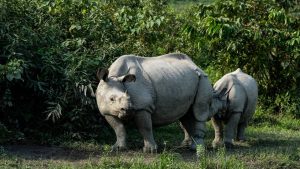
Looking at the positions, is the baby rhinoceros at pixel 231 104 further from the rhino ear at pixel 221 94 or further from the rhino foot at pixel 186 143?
the rhino foot at pixel 186 143

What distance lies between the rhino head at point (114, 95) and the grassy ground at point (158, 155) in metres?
Result: 0.50

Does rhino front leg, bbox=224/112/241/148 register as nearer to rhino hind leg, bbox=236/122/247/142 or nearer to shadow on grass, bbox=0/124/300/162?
shadow on grass, bbox=0/124/300/162

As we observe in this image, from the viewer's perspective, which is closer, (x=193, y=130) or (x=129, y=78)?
(x=129, y=78)

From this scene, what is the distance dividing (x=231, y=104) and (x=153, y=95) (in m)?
1.52

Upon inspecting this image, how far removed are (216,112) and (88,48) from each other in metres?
2.19

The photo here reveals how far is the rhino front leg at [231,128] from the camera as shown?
8977mm

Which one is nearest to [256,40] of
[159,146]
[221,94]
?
[221,94]

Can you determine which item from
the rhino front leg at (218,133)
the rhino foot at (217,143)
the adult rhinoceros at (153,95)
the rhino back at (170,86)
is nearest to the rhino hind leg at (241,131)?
the rhino front leg at (218,133)

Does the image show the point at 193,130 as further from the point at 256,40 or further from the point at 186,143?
the point at 256,40

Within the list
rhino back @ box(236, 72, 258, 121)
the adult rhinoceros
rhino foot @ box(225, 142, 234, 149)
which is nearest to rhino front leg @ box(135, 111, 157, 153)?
the adult rhinoceros

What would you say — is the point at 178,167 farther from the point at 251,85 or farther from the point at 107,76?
the point at 251,85

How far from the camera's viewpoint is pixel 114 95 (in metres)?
7.71

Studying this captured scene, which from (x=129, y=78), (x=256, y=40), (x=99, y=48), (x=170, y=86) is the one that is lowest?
(x=170, y=86)

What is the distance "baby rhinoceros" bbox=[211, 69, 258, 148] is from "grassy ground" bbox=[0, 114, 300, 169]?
9.4 inches
